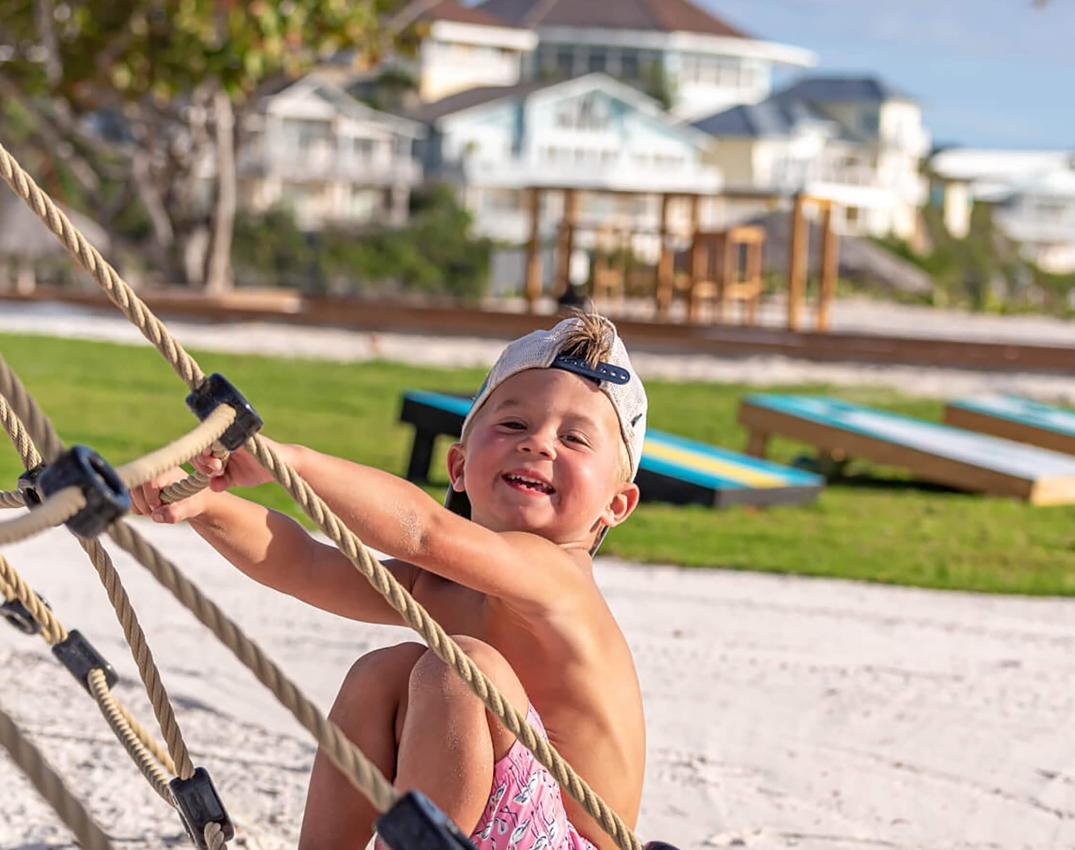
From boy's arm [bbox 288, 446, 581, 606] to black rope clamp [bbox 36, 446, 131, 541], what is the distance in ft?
1.19

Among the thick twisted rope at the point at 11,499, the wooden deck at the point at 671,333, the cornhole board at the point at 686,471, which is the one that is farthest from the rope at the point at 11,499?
the wooden deck at the point at 671,333

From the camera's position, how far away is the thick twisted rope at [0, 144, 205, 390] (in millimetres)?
1825

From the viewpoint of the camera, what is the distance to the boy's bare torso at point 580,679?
2275mm

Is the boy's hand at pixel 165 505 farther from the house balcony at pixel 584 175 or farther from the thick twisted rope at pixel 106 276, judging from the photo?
the house balcony at pixel 584 175

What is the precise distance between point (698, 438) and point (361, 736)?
8425mm

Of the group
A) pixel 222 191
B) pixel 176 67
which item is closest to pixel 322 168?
pixel 222 191

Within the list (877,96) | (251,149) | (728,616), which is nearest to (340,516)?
(728,616)

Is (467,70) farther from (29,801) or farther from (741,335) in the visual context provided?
(29,801)

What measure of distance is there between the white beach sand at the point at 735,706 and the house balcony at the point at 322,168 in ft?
154

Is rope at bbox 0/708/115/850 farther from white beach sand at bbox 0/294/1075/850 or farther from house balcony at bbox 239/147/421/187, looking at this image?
house balcony at bbox 239/147/421/187

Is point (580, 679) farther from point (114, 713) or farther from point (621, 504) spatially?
point (114, 713)

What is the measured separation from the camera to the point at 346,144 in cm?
5316

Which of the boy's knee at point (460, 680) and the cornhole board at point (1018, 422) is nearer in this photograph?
the boy's knee at point (460, 680)

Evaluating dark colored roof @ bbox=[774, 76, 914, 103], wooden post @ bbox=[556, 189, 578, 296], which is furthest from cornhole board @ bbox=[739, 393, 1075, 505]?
dark colored roof @ bbox=[774, 76, 914, 103]
